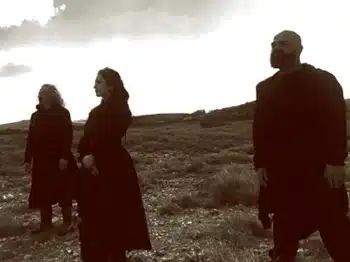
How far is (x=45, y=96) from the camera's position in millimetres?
8352

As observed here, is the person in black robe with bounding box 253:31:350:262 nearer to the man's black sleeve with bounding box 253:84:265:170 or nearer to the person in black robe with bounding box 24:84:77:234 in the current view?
the man's black sleeve with bounding box 253:84:265:170

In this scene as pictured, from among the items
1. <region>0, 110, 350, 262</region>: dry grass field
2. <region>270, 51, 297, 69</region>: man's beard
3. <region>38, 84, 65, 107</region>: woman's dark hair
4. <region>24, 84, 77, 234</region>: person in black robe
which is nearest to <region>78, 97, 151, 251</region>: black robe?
<region>0, 110, 350, 262</region>: dry grass field

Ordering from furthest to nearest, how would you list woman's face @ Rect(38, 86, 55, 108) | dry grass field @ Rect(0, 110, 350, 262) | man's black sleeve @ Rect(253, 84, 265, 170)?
woman's face @ Rect(38, 86, 55, 108)
dry grass field @ Rect(0, 110, 350, 262)
man's black sleeve @ Rect(253, 84, 265, 170)

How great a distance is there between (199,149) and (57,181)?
20.0m

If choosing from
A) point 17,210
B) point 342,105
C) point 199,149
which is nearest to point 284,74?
point 342,105

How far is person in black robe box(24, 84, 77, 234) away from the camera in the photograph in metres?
8.55

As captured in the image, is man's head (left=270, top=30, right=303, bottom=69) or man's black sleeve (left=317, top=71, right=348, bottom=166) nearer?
man's black sleeve (left=317, top=71, right=348, bottom=166)

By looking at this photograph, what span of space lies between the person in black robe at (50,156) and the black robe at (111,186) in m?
3.04

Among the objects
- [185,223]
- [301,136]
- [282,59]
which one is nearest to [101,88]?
[282,59]

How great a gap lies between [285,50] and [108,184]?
2135 millimetres

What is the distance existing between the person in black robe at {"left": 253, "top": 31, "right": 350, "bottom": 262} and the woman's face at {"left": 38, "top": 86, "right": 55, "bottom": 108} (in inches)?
184

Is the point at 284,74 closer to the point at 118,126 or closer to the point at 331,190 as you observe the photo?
the point at 331,190

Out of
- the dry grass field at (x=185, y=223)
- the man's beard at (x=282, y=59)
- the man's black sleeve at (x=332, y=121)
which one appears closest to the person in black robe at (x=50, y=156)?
the dry grass field at (x=185, y=223)

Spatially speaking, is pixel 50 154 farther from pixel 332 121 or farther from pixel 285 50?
pixel 332 121
